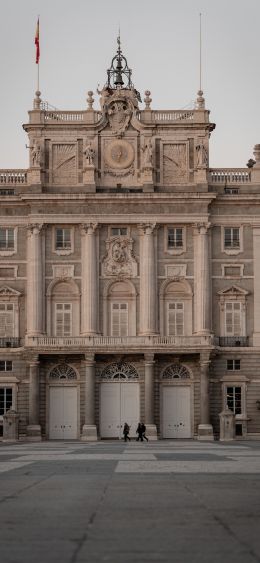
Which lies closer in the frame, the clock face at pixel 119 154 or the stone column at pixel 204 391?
the stone column at pixel 204 391

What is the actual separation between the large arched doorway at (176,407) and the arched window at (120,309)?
11.4 feet

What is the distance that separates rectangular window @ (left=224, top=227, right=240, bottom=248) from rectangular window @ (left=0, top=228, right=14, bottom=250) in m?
12.9

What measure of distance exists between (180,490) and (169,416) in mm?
48662

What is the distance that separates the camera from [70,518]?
12.7m

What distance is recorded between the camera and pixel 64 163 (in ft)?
221

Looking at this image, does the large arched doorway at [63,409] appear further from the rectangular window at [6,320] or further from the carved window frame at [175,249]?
the carved window frame at [175,249]

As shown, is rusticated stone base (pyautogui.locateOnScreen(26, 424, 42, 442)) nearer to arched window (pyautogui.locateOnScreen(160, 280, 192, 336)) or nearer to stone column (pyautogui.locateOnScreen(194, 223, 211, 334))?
arched window (pyautogui.locateOnScreen(160, 280, 192, 336))

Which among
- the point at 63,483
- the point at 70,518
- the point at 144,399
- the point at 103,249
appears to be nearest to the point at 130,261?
the point at 103,249

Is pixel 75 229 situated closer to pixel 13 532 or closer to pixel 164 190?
pixel 164 190

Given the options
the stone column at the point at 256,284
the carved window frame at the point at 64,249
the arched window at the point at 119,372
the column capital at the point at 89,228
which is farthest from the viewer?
the carved window frame at the point at 64,249

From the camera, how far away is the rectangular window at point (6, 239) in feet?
220

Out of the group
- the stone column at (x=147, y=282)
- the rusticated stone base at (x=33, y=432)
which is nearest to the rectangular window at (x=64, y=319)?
the stone column at (x=147, y=282)

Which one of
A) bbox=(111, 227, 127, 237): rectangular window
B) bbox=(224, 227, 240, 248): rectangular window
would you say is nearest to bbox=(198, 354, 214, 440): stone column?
bbox=(224, 227, 240, 248): rectangular window

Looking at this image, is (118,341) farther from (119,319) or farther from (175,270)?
(175,270)
